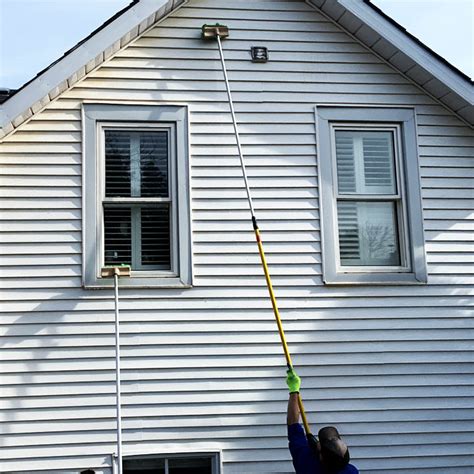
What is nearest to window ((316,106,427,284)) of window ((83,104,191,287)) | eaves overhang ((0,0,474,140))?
eaves overhang ((0,0,474,140))

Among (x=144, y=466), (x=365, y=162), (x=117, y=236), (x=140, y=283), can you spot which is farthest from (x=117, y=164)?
(x=144, y=466)

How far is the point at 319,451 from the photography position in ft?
19.7

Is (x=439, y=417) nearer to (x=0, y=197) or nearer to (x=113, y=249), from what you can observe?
(x=113, y=249)

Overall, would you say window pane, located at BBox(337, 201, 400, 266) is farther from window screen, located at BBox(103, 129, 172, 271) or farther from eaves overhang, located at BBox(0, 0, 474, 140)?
window screen, located at BBox(103, 129, 172, 271)

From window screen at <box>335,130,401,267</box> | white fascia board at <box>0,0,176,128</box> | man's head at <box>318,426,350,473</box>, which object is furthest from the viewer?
window screen at <box>335,130,401,267</box>

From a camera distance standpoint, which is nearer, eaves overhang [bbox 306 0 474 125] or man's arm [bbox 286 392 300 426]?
man's arm [bbox 286 392 300 426]

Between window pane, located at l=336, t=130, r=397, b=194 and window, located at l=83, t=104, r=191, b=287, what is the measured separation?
62.6 inches

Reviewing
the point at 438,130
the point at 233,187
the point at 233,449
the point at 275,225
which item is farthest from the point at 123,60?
the point at 233,449

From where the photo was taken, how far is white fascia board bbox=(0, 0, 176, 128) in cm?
746

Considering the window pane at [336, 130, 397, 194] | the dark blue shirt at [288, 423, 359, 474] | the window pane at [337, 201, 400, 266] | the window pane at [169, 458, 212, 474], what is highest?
the window pane at [336, 130, 397, 194]

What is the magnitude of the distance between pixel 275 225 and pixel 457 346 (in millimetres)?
2117

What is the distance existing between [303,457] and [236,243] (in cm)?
255

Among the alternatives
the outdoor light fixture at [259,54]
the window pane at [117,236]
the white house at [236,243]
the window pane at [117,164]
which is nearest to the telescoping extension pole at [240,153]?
the white house at [236,243]

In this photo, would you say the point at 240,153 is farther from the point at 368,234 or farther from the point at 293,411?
the point at 293,411
